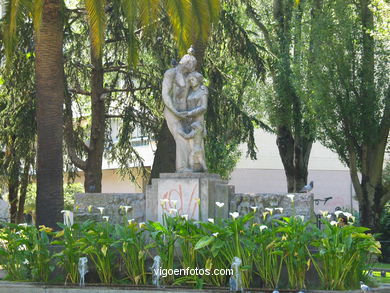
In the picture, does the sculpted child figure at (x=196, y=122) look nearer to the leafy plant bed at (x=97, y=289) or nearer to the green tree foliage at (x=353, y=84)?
the leafy plant bed at (x=97, y=289)

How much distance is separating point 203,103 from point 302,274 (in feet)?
13.0

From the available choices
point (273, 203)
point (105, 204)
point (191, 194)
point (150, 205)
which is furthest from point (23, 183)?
point (273, 203)

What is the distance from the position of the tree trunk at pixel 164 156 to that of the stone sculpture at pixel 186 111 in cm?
659

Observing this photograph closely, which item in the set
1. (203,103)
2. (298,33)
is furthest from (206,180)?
(298,33)

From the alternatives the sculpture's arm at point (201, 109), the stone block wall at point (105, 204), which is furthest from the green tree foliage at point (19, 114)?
the sculpture's arm at point (201, 109)

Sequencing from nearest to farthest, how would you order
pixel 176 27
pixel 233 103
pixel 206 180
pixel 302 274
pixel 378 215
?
pixel 302 274 → pixel 206 180 → pixel 176 27 → pixel 233 103 → pixel 378 215

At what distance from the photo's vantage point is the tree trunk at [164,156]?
2094 cm

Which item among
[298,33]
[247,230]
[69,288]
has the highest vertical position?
[298,33]

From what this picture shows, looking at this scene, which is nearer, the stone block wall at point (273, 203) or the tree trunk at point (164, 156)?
the stone block wall at point (273, 203)

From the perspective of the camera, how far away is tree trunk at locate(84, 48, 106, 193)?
22.5 meters

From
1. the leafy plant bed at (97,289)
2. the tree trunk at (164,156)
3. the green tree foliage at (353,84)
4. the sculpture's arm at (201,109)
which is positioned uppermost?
the green tree foliage at (353,84)

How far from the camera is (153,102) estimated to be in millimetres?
25062

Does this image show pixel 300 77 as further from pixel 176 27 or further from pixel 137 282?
pixel 137 282

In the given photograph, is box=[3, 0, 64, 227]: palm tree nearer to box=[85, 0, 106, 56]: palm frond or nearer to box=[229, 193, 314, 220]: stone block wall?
box=[85, 0, 106, 56]: palm frond
